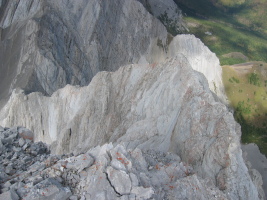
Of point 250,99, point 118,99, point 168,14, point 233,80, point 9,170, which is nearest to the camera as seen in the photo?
point 9,170

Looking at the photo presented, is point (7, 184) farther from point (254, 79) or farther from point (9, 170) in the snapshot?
point (254, 79)

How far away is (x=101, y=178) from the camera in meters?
9.88

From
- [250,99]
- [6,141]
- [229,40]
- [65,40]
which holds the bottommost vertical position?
[229,40]

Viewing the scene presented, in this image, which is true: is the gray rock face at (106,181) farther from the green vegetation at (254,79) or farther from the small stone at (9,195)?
the green vegetation at (254,79)

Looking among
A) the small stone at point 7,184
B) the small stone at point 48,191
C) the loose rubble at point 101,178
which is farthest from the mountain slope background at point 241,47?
the small stone at point 7,184

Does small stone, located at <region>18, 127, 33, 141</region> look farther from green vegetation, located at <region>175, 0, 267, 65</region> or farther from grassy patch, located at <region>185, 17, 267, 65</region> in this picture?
grassy patch, located at <region>185, 17, 267, 65</region>

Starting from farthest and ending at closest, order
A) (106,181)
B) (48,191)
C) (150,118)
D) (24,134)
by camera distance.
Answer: (150,118)
(24,134)
(106,181)
(48,191)

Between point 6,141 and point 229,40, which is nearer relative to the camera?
point 6,141

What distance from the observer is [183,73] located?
2403cm

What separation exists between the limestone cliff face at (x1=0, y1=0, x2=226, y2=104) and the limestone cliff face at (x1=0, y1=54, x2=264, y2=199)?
16.8 feet

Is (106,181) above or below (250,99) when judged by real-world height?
above

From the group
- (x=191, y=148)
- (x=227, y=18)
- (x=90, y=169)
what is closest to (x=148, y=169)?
(x=90, y=169)

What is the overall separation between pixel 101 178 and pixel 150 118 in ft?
43.4

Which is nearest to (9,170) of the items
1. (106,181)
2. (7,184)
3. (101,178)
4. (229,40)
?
(7,184)
